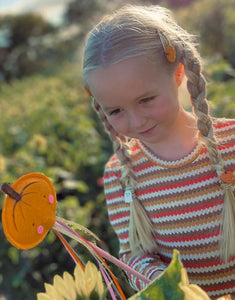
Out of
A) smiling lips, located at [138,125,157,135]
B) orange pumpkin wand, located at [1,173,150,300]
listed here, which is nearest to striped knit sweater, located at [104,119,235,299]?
smiling lips, located at [138,125,157,135]

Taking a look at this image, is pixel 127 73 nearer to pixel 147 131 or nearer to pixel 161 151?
pixel 147 131

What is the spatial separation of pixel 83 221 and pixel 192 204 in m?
1.36

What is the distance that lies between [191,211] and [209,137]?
0.19 metres

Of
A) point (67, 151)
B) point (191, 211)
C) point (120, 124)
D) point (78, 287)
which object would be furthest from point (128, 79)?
point (67, 151)

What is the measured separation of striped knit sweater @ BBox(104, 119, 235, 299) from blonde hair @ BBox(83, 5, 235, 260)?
3cm

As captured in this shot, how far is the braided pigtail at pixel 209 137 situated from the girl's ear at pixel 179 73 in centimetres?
2

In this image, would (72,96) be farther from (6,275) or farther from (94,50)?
(94,50)

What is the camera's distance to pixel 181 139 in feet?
3.85

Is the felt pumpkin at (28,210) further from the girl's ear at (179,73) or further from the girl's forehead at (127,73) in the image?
the girl's ear at (179,73)

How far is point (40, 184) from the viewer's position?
65 cm

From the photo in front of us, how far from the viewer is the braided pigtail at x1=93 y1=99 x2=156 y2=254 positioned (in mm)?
1190

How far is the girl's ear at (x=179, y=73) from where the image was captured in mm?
1109

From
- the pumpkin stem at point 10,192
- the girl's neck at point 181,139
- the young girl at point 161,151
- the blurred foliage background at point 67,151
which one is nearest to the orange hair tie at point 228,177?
the young girl at point 161,151

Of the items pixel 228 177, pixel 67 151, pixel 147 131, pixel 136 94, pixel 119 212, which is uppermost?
pixel 136 94
